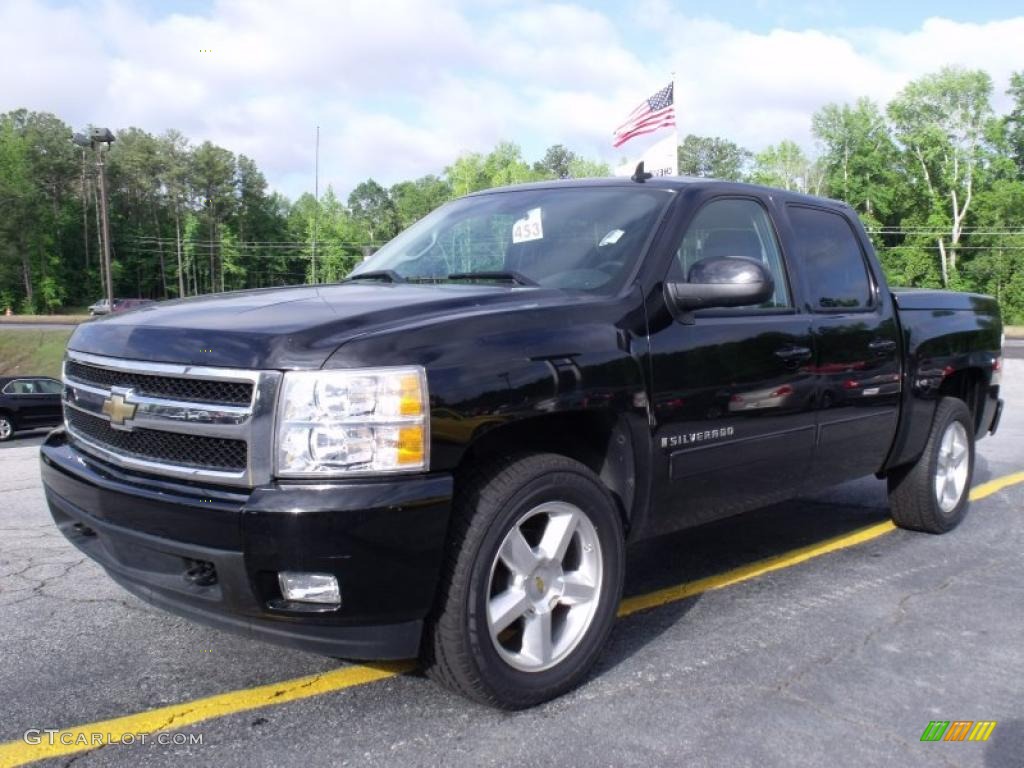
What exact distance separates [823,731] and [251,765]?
1.78m

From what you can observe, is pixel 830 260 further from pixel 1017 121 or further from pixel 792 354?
pixel 1017 121

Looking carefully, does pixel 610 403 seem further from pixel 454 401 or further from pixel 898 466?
pixel 898 466

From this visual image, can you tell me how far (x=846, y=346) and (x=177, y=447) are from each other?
10.4 feet

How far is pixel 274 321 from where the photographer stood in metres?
2.92

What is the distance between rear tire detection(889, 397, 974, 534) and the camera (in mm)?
5391

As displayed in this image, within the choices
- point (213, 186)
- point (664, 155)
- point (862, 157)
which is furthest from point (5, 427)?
point (213, 186)

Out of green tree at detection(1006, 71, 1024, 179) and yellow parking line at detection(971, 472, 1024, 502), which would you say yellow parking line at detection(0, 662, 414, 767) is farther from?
green tree at detection(1006, 71, 1024, 179)

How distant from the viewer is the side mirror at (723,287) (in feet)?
11.7

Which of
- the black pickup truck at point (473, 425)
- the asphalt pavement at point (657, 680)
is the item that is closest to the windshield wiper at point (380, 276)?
the black pickup truck at point (473, 425)

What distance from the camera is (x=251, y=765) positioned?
268cm

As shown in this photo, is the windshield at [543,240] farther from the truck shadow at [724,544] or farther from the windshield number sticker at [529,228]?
the truck shadow at [724,544]

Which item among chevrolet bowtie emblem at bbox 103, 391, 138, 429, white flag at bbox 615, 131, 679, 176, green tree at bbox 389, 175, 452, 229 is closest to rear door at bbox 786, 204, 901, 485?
chevrolet bowtie emblem at bbox 103, 391, 138, 429

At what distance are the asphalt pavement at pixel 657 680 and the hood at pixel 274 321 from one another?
3.81 ft

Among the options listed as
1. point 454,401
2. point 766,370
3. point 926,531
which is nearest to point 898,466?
point 926,531
